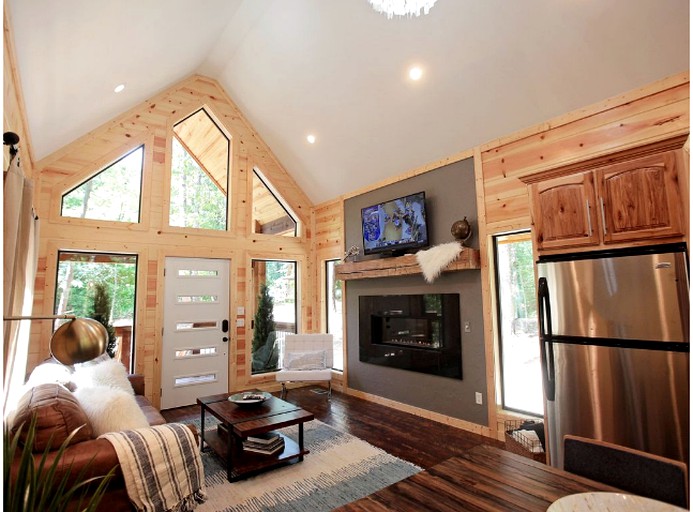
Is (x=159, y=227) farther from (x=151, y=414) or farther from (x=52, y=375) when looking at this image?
(x=151, y=414)

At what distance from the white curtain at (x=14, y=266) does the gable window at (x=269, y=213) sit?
3579 millimetres

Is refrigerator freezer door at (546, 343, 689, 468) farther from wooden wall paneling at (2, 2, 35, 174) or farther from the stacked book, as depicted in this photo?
wooden wall paneling at (2, 2, 35, 174)

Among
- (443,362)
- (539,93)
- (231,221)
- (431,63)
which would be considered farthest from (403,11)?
(231,221)

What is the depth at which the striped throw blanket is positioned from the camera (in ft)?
6.58

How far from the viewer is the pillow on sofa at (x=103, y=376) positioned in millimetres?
3189

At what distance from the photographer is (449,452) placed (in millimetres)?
3473

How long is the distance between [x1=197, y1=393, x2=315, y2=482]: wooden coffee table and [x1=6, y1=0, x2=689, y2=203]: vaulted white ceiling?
2966 millimetres

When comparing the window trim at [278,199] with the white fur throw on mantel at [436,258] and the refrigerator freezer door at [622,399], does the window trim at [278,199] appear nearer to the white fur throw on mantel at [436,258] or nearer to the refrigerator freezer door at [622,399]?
the white fur throw on mantel at [436,258]

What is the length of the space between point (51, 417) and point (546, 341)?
296 cm

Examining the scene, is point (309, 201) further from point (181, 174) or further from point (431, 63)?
point (431, 63)

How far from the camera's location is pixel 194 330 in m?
5.23

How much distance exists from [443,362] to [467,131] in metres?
2.51

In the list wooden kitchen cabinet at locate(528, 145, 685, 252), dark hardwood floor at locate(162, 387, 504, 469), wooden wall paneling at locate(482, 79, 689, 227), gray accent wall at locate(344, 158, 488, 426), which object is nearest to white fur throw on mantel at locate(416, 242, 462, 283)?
gray accent wall at locate(344, 158, 488, 426)

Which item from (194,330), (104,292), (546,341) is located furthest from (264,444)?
(104,292)
